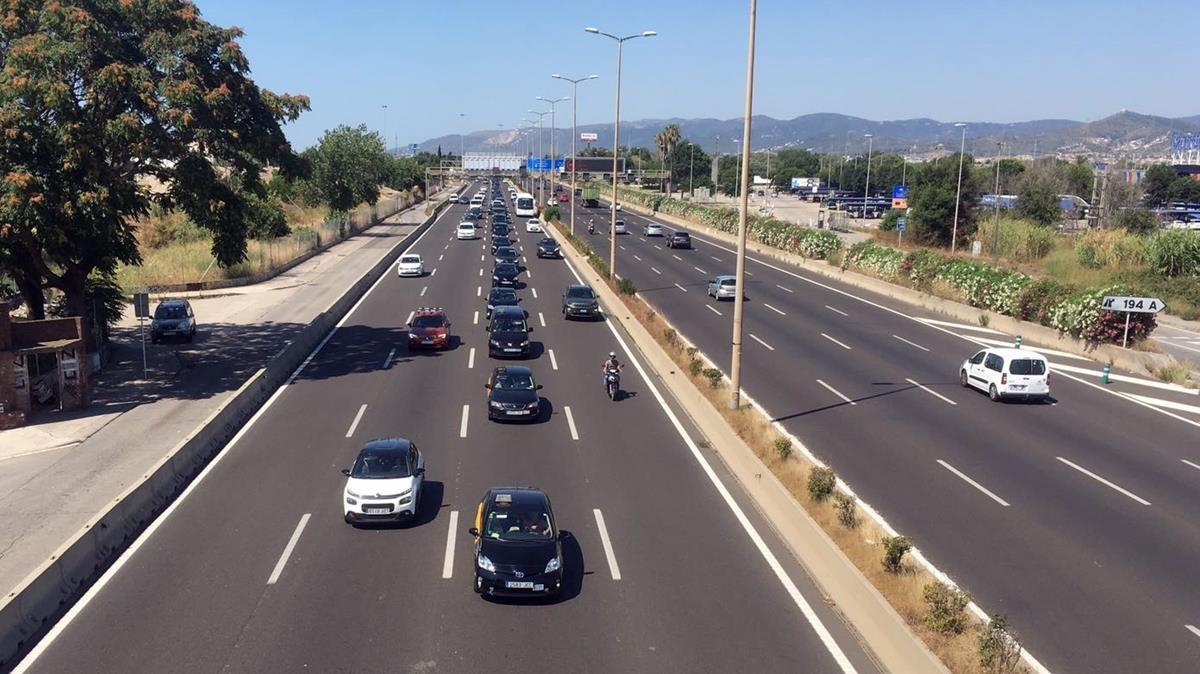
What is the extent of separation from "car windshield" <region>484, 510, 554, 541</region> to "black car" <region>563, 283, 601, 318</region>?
2626 cm

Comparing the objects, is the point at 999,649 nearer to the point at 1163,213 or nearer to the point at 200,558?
the point at 200,558

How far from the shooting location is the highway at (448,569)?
1250cm

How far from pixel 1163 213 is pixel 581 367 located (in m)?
103

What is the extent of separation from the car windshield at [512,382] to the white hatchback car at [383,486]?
23.0 ft

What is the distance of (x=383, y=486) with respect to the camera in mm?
17266

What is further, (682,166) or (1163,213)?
(682,166)

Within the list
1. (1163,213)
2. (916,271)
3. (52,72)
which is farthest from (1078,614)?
(1163,213)

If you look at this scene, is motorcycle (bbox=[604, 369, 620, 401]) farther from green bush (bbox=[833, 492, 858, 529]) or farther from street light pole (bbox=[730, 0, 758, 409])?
green bush (bbox=[833, 492, 858, 529])

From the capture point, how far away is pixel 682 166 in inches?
7721

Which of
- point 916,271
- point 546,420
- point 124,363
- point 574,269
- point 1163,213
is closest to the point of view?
point 546,420

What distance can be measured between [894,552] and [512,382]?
43.5ft

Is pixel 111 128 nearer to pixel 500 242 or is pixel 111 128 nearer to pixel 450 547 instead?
pixel 450 547

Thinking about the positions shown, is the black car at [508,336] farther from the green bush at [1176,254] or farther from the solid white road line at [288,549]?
the green bush at [1176,254]

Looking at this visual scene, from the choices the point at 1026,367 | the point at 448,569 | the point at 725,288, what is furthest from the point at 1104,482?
the point at 725,288
